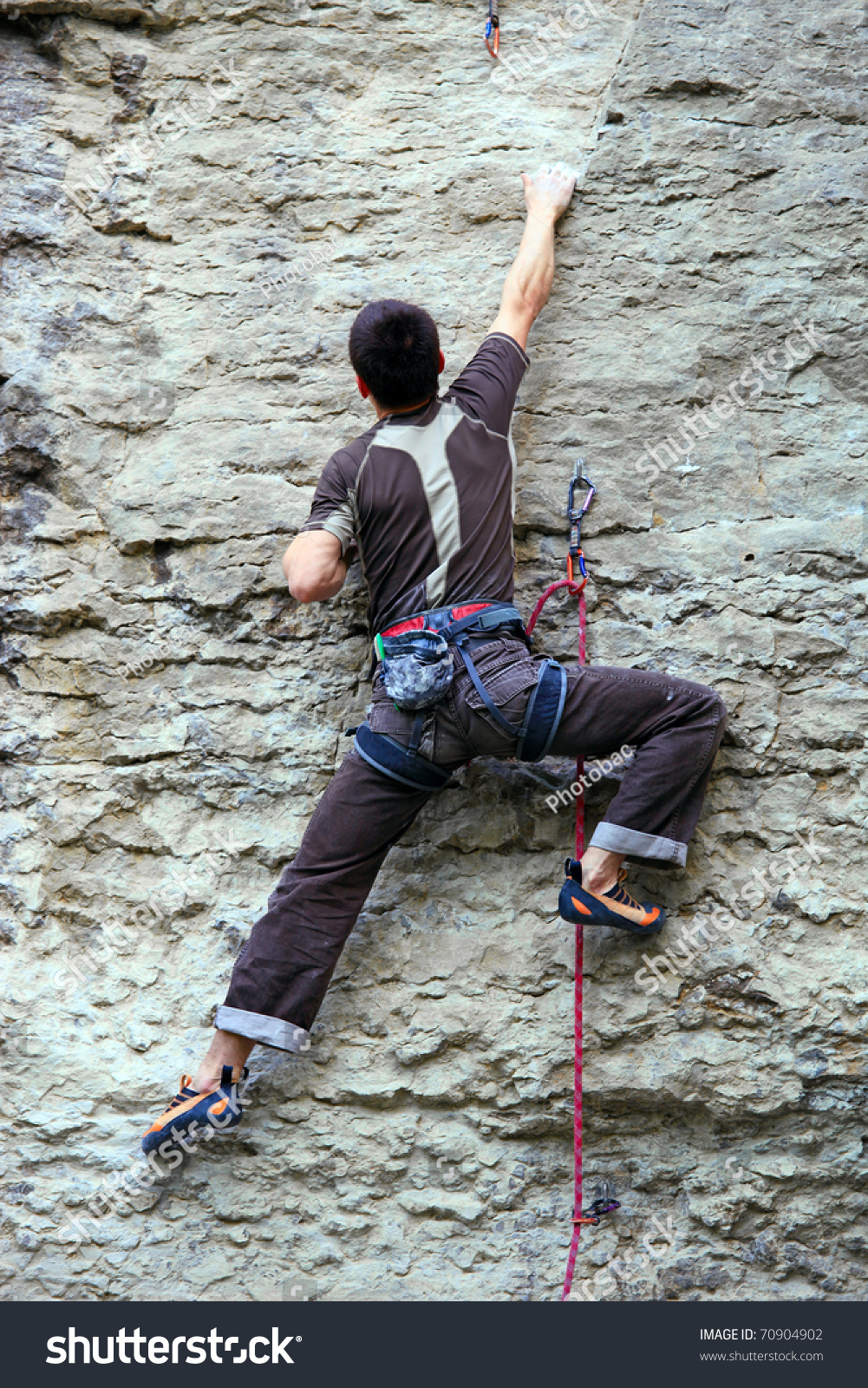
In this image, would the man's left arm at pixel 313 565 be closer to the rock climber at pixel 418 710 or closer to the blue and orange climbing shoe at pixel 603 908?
the rock climber at pixel 418 710

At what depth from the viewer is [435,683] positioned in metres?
2.74

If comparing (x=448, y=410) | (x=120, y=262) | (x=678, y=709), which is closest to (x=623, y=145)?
(x=448, y=410)

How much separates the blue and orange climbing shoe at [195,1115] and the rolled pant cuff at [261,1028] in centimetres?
14

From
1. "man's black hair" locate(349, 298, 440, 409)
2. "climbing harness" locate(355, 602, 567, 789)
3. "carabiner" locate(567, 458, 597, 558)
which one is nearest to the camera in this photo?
"climbing harness" locate(355, 602, 567, 789)

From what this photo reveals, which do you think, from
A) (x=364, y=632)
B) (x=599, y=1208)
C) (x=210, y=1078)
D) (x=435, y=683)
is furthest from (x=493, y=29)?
(x=599, y=1208)

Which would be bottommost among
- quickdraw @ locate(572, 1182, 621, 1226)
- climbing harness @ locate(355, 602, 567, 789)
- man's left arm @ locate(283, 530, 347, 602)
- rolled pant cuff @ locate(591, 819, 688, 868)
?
quickdraw @ locate(572, 1182, 621, 1226)

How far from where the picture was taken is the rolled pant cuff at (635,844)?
281 cm

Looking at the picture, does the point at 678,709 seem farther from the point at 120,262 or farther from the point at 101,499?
the point at 120,262

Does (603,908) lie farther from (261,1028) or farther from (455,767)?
(261,1028)

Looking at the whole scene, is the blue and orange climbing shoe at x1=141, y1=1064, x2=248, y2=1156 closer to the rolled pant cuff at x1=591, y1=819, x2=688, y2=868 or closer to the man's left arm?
the rolled pant cuff at x1=591, y1=819, x2=688, y2=868

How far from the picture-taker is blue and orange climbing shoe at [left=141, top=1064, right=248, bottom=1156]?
285 centimetres

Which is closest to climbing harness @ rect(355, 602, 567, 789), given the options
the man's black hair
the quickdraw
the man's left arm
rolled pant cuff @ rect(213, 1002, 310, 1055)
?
the man's left arm

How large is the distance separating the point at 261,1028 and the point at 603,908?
3.16ft

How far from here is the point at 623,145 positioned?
351cm
